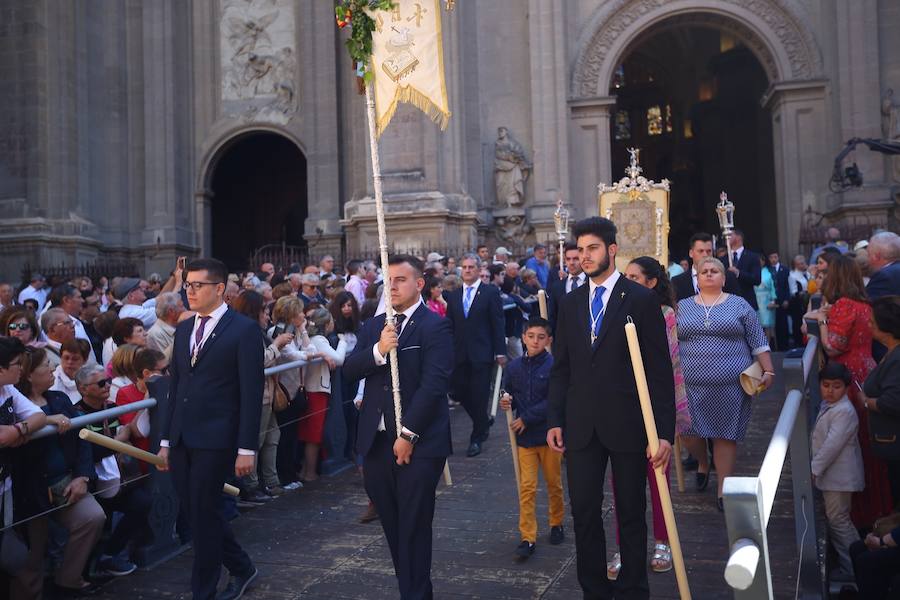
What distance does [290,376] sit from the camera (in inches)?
343

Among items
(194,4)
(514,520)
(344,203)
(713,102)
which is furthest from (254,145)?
Answer: (514,520)

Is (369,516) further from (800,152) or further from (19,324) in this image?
(800,152)

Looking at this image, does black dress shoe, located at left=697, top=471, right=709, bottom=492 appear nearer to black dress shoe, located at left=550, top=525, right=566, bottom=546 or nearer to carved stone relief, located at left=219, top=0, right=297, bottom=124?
black dress shoe, located at left=550, top=525, right=566, bottom=546

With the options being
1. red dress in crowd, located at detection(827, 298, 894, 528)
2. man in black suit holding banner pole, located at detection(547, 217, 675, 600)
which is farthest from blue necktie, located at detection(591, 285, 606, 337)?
red dress in crowd, located at detection(827, 298, 894, 528)

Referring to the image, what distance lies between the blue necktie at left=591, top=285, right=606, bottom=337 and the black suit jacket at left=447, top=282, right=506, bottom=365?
17.3ft

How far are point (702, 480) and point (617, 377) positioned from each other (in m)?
3.46

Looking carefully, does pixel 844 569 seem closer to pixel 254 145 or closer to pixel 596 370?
pixel 596 370

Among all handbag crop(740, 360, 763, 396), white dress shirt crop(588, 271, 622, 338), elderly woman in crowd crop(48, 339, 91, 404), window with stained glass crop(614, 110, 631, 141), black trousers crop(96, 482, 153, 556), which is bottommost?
black trousers crop(96, 482, 153, 556)

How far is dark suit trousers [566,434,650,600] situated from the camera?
4.93m

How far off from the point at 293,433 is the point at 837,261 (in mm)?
5289

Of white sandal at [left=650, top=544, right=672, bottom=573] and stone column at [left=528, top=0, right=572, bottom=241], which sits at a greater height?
stone column at [left=528, top=0, right=572, bottom=241]

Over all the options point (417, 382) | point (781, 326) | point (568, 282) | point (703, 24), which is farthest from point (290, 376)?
point (703, 24)

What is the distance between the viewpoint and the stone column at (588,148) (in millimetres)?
23172

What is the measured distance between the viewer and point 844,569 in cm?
636
